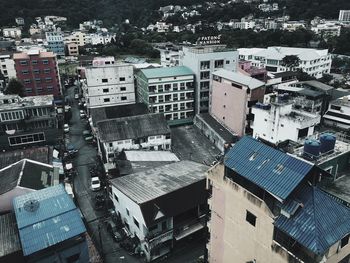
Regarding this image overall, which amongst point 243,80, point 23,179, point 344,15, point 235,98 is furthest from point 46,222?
point 344,15

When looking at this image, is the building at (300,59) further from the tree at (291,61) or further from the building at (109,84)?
the building at (109,84)

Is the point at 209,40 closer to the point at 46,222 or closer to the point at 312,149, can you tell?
the point at 312,149

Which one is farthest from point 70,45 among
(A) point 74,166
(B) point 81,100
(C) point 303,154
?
(C) point 303,154

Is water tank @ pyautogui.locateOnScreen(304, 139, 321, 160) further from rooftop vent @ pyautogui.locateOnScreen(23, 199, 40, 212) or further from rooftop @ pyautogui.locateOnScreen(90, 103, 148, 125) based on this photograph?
rooftop @ pyautogui.locateOnScreen(90, 103, 148, 125)

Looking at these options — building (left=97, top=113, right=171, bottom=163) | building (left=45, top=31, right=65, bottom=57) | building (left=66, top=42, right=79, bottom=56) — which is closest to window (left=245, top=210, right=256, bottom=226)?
building (left=97, top=113, right=171, bottom=163)

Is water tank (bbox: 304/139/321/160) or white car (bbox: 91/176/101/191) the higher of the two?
water tank (bbox: 304/139/321/160)

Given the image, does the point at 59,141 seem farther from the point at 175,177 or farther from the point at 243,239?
the point at 243,239
